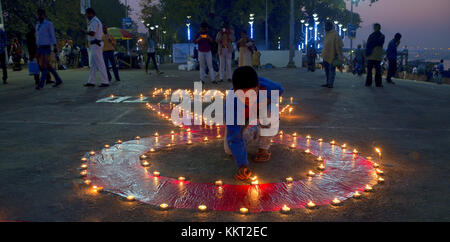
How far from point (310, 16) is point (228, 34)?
4403 cm

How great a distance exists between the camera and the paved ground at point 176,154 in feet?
9.36

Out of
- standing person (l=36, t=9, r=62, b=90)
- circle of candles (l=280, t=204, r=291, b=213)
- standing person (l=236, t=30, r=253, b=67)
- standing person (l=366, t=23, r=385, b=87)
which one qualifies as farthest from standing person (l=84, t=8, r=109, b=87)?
circle of candles (l=280, t=204, r=291, b=213)

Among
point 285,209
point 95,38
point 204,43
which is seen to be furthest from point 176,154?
point 204,43

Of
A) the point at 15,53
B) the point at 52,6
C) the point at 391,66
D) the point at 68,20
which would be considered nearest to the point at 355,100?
the point at 391,66

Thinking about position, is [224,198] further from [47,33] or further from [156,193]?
[47,33]

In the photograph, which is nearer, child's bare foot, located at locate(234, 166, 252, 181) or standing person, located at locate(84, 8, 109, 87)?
child's bare foot, located at locate(234, 166, 252, 181)

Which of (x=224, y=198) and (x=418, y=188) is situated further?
(x=418, y=188)

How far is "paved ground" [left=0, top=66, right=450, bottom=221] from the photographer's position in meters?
2.85

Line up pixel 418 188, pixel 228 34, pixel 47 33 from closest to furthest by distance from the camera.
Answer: pixel 418 188
pixel 47 33
pixel 228 34

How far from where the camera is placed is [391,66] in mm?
14227

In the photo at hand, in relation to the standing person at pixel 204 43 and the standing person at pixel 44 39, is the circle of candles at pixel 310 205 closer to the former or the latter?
the standing person at pixel 44 39

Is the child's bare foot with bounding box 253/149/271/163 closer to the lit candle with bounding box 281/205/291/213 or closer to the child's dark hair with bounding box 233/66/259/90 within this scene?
the child's dark hair with bounding box 233/66/259/90

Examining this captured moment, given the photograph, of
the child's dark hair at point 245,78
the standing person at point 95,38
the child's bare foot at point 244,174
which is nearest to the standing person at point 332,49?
the standing person at point 95,38

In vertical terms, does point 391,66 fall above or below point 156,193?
above
